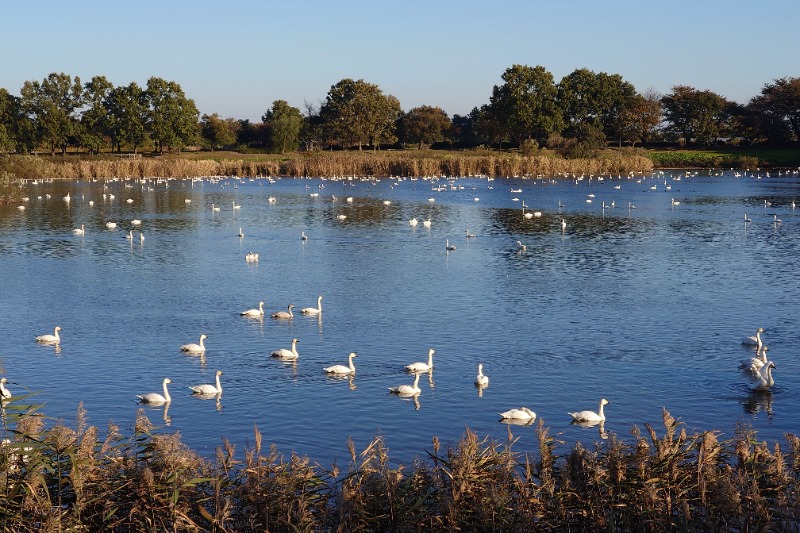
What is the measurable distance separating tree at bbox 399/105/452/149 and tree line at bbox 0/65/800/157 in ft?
0.74

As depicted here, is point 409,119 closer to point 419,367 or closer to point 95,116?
point 95,116

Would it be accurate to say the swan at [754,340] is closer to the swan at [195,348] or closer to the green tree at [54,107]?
the swan at [195,348]

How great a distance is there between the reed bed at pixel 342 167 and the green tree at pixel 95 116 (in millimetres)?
13408

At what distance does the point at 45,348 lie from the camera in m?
28.9

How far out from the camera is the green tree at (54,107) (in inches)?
5586

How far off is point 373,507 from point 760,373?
14.6 meters

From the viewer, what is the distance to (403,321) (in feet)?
107

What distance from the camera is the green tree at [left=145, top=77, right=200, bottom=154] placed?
476 feet

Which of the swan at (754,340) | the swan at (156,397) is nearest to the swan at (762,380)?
the swan at (754,340)

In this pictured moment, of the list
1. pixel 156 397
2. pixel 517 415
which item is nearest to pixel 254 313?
pixel 156 397

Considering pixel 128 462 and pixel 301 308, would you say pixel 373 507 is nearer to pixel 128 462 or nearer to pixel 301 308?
pixel 128 462

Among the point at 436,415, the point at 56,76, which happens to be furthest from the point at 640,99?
the point at 436,415

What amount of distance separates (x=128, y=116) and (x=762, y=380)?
133 metres

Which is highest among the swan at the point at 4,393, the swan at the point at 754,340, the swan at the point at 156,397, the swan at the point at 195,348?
the swan at the point at 4,393
